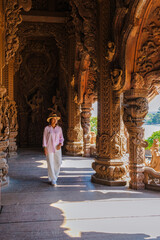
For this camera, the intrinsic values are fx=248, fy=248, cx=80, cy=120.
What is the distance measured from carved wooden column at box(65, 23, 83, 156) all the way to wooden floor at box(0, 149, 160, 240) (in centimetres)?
475

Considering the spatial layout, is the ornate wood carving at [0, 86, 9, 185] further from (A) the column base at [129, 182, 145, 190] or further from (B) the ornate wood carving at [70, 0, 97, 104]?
(A) the column base at [129, 182, 145, 190]

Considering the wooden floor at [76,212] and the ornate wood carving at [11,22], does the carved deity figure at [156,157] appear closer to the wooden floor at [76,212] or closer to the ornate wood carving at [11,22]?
the wooden floor at [76,212]

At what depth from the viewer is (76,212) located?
3.44 meters

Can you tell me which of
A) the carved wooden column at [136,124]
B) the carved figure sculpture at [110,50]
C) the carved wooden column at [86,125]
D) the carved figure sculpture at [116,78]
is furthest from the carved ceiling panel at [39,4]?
the carved wooden column at [136,124]

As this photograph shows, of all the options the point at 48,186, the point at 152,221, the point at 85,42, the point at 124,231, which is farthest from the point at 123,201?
the point at 85,42

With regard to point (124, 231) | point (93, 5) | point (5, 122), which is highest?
point (93, 5)

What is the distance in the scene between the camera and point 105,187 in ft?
15.8

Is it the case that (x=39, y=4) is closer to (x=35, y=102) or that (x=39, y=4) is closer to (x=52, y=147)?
(x=35, y=102)

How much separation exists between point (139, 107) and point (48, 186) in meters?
2.36

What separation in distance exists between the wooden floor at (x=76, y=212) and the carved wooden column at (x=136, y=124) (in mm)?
336

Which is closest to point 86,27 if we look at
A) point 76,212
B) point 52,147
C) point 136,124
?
point 136,124

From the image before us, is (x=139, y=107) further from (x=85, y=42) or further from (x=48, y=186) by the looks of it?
(x=48, y=186)

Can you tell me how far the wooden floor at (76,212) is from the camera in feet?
9.02

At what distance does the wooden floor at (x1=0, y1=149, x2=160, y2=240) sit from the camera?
2748mm
